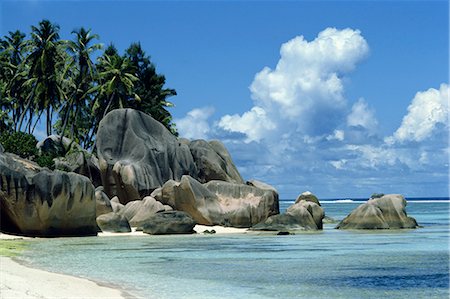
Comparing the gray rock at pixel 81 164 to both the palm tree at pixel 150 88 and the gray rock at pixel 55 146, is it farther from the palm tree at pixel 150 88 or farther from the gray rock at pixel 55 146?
the palm tree at pixel 150 88

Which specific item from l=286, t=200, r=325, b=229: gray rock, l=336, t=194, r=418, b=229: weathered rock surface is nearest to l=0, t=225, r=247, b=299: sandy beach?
l=286, t=200, r=325, b=229: gray rock

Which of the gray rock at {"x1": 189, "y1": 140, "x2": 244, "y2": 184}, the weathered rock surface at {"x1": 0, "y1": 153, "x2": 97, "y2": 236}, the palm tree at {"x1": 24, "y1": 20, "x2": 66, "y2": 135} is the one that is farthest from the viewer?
the palm tree at {"x1": 24, "y1": 20, "x2": 66, "y2": 135}

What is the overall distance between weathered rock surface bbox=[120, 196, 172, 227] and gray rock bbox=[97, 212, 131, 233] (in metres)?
2.38

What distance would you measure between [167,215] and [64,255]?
11841 millimetres

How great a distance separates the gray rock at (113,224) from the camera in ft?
103

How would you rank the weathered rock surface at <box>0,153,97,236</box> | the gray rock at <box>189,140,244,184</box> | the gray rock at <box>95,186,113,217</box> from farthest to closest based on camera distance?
the gray rock at <box>189,140,244,184</box>
the gray rock at <box>95,186,113,217</box>
the weathered rock surface at <box>0,153,97,236</box>

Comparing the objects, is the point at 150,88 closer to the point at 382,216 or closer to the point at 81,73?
the point at 81,73

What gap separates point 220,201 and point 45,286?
2392 cm

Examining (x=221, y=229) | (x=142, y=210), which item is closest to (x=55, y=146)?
(x=142, y=210)

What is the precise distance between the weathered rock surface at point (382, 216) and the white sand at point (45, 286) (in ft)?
77.7

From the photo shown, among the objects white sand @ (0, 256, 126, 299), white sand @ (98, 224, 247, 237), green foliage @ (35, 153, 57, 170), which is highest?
green foliage @ (35, 153, 57, 170)

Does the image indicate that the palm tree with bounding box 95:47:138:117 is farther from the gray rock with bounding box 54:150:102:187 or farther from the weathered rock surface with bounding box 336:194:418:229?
the weathered rock surface with bounding box 336:194:418:229

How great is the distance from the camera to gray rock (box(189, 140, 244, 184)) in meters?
47.5

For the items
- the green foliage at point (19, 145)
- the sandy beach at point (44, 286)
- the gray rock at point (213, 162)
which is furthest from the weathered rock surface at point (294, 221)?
the sandy beach at point (44, 286)
